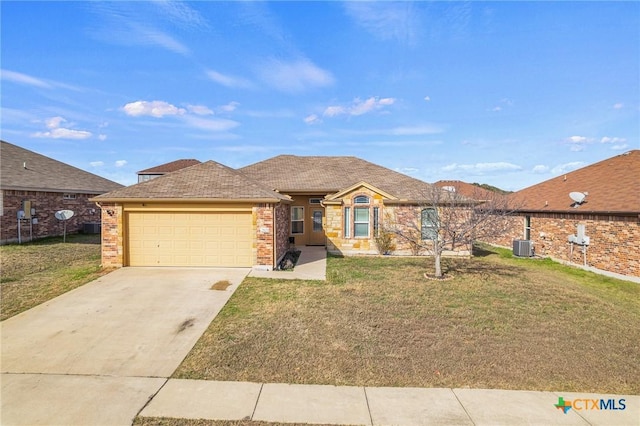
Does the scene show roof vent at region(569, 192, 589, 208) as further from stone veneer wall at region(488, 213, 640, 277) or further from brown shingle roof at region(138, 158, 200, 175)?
brown shingle roof at region(138, 158, 200, 175)

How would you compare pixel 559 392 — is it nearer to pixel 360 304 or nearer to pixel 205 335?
pixel 360 304

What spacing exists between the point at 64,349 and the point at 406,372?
19.3 ft

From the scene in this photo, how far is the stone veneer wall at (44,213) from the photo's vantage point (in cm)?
1564

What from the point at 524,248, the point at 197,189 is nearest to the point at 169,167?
the point at 197,189

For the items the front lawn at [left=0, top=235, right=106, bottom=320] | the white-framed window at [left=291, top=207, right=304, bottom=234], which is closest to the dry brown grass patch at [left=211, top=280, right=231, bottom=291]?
the front lawn at [left=0, top=235, right=106, bottom=320]

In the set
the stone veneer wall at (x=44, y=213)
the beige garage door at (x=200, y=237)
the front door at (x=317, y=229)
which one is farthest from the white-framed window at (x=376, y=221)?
the stone veneer wall at (x=44, y=213)

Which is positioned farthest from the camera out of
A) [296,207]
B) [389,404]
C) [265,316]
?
[296,207]

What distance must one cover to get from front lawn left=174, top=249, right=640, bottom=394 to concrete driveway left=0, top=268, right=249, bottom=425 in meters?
0.65

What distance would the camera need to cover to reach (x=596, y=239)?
12719mm

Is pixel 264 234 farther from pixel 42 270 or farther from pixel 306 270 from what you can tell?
pixel 42 270

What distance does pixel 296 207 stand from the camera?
17.2 m

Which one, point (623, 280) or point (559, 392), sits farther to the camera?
point (623, 280)

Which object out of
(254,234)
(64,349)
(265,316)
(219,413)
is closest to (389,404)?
(219,413)

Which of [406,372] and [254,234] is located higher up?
[254,234]
